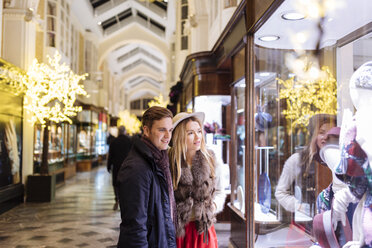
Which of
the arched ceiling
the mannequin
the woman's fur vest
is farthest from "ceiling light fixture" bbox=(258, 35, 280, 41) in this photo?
the arched ceiling

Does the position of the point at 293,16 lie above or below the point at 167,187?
above

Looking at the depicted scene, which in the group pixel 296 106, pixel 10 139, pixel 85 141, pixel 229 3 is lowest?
pixel 85 141

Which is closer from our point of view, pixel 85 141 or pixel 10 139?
pixel 10 139

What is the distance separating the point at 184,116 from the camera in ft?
8.27

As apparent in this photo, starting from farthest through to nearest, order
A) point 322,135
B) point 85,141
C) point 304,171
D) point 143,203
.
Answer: point 85,141 → point 304,171 → point 322,135 → point 143,203

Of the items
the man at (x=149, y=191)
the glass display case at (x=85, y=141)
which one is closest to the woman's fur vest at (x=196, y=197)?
the man at (x=149, y=191)

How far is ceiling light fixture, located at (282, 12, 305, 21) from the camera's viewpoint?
2554 millimetres

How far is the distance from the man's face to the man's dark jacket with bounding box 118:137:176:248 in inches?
4.0

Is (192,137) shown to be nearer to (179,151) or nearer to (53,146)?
(179,151)

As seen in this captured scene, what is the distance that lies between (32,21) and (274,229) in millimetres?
7508

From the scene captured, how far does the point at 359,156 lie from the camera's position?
1571 mm

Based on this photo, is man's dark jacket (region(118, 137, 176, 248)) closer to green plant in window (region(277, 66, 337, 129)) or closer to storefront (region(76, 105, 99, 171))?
green plant in window (region(277, 66, 337, 129))

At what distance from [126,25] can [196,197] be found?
21.6 metres

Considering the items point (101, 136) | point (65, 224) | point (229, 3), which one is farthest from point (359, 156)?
point (101, 136)
